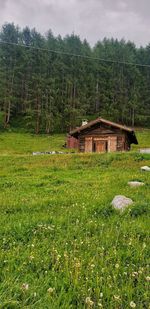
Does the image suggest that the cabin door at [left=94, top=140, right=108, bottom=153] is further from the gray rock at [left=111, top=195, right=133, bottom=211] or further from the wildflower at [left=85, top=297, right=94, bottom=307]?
the wildflower at [left=85, top=297, right=94, bottom=307]

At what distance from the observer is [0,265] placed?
4.69m

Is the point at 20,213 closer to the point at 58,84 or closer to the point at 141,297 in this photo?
the point at 141,297

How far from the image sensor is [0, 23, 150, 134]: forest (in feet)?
242

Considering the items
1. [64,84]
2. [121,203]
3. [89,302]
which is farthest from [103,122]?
[64,84]

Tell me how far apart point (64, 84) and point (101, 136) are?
49.4 m

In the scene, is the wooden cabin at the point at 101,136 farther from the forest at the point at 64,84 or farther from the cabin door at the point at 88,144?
the forest at the point at 64,84

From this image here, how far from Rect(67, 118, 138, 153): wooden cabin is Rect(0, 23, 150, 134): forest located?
28.7 m

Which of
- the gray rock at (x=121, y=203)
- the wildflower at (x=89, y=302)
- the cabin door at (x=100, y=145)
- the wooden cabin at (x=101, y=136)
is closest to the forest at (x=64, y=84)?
the wooden cabin at (x=101, y=136)

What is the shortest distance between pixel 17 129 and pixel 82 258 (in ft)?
214

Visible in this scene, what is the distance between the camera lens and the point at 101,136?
40.7 metres

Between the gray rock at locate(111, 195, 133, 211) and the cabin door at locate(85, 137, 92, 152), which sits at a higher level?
the cabin door at locate(85, 137, 92, 152)

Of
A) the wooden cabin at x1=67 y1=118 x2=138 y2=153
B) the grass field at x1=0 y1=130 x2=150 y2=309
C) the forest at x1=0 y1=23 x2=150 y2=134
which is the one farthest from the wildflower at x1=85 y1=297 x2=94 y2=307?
the forest at x1=0 y1=23 x2=150 y2=134

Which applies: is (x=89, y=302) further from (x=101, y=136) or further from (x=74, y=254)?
(x=101, y=136)

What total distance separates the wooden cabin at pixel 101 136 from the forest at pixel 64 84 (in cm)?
2873
